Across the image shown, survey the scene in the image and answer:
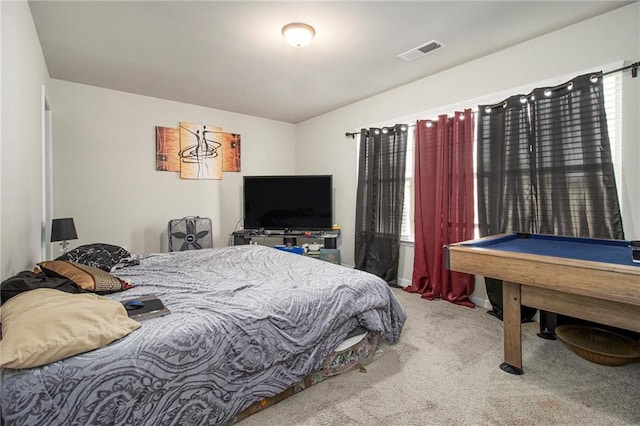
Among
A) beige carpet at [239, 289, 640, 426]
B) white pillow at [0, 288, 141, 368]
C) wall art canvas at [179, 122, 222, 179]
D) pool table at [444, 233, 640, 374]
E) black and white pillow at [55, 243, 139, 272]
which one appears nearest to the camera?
white pillow at [0, 288, 141, 368]

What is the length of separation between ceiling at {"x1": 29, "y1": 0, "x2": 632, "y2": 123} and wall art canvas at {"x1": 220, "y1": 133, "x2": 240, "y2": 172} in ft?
3.18

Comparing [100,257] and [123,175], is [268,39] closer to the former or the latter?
[100,257]

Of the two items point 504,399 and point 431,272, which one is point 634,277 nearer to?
point 504,399

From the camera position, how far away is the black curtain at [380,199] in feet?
12.7

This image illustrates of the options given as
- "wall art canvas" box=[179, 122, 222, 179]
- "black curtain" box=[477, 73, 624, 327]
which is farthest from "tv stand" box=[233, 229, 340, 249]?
"black curtain" box=[477, 73, 624, 327]

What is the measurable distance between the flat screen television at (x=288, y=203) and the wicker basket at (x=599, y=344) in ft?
9.64

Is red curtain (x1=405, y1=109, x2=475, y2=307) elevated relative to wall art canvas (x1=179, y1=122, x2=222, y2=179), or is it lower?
lower

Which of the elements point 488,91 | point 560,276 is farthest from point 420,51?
point 560,276

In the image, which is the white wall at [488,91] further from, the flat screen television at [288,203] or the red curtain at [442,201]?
the flat screen television at [288,203]

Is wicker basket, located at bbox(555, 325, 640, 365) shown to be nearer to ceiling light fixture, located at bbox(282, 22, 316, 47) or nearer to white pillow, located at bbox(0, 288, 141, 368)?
white pillow, located at bbox(0, 288, 141, 368)

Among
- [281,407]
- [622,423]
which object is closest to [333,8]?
[281,407]

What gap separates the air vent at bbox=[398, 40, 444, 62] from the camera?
9.08 ft

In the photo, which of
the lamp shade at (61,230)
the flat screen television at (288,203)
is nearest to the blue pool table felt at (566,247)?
the flat screen television at (288,203)

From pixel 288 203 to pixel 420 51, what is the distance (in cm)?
264
